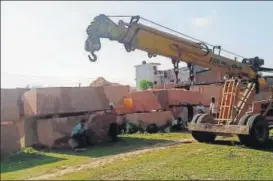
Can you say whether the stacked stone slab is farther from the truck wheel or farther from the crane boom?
the truck wheel

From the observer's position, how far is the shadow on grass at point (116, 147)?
31.6ft

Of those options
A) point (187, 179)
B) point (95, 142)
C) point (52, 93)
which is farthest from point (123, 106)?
point (187, 179)

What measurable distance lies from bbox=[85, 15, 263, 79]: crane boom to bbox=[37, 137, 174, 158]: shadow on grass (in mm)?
→ 2810

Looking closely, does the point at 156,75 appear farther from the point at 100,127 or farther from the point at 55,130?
the point at 55,130

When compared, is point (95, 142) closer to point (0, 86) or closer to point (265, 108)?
point (265, 108)

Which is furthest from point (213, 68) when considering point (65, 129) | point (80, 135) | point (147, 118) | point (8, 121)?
point (8, 121)

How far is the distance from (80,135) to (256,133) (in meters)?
4.95

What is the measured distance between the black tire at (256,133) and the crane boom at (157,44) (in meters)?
1.72

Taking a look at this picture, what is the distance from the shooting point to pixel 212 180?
20.4ft

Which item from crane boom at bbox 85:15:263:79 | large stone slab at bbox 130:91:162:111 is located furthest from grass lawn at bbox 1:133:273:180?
large stone slab at bbox 130:91:162:111

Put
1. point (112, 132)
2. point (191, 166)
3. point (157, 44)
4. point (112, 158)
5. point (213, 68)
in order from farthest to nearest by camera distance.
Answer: point (112, 132)
point (213, 68)
point (157, 44)
point (112, 158)
point (191, 166)

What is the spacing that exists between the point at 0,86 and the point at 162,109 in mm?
13837

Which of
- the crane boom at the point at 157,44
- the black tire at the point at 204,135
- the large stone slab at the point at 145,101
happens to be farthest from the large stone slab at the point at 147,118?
the crane boom at the point at 157,44

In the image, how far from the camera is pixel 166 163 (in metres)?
7.67
